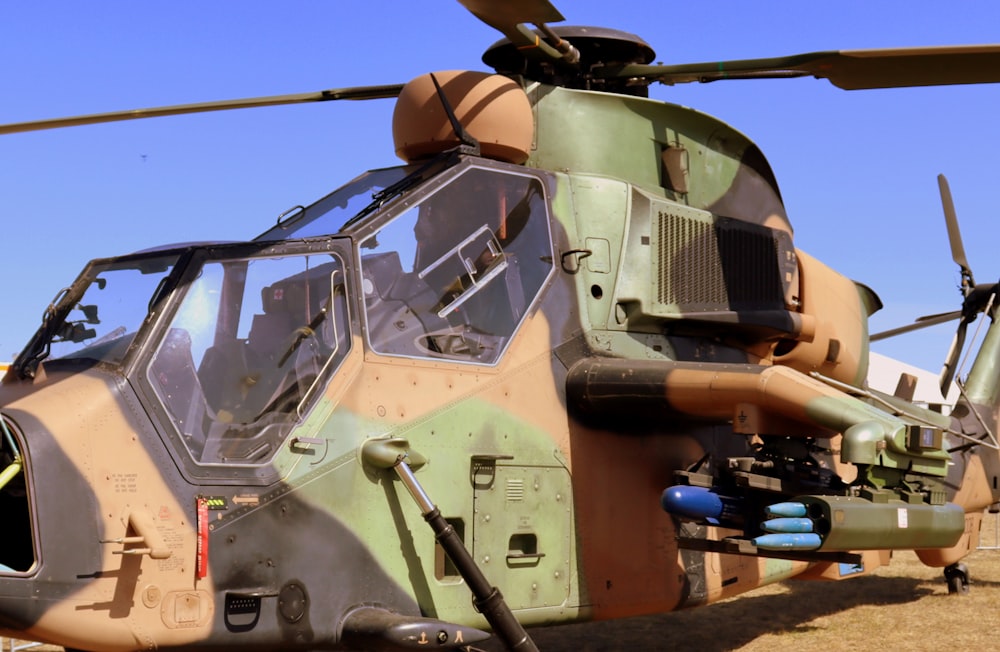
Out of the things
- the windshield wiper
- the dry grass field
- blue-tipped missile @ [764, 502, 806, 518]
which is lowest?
the dry grass field

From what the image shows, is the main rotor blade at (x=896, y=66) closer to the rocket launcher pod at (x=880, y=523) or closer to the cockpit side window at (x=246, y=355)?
the rocket launcher pod at (x=880, y=523)

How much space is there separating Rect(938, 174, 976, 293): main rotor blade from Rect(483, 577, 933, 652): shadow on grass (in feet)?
11.3

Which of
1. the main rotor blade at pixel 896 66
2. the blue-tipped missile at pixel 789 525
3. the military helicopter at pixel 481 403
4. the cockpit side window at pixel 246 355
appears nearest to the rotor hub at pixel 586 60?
the military helicopter at pixel 481 403

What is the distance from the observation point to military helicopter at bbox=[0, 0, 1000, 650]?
4918mm

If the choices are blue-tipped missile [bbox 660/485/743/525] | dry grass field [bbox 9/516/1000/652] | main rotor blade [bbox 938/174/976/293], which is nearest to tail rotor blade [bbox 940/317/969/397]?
main rotor blade [bbox 938/174/976/293]

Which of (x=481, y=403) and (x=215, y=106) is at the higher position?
(x=215, y=106)

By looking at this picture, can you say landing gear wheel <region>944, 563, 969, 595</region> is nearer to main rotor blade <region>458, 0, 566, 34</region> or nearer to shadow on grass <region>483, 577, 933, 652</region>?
shadow on grass <region>483, 577, 933, 652</region>

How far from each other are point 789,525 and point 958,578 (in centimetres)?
739

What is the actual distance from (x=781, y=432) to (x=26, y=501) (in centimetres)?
Result: 402

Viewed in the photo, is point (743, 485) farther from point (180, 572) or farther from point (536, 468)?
point (180, 572)

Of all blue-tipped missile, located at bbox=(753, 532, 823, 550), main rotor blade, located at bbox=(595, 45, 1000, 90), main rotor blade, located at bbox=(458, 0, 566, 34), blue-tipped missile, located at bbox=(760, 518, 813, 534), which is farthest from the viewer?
main rotor blade, located at bbox=(595, 45, 1000, 90)

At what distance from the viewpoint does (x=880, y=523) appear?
624 cm

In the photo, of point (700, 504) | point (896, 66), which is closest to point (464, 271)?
point (700, 504)

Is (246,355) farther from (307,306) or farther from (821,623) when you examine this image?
(821,623)
